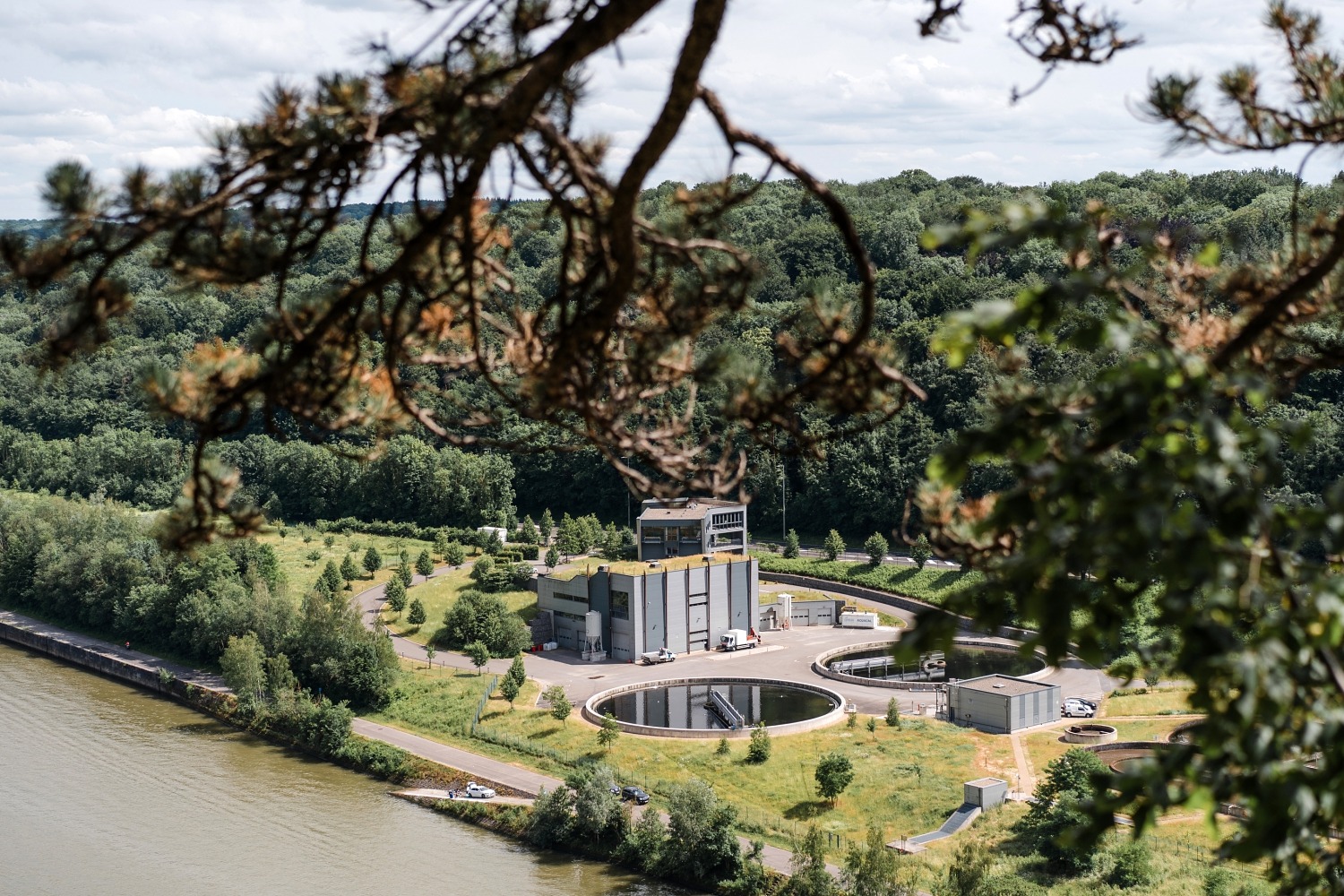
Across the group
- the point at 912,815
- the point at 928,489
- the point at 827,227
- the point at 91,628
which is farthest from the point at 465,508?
the point at 928,489

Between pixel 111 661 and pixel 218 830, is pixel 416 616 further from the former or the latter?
pixel 218 830

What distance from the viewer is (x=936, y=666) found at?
112 feet

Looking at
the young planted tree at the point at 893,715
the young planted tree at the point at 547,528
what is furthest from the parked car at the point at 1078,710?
the young planted tree at the point at 547,528

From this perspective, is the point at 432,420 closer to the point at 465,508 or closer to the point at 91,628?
the point at 91,628

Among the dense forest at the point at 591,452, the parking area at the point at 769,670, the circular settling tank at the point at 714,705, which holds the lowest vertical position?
the circular settling tank at the point at 714,705

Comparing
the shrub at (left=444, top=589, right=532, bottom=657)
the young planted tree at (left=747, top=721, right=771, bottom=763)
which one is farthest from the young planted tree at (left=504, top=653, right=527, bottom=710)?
the young planted tree at (left=747, top=721, right=771, bottom=763)

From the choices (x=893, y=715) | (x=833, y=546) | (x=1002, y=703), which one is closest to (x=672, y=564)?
(x=893, y=715)

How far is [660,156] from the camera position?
355 centimetres

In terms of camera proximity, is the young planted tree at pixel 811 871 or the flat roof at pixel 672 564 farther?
the flat roof at pixel 672 564

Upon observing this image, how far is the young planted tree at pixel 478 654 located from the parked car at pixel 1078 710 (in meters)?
12.7

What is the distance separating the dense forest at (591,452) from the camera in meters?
43.8

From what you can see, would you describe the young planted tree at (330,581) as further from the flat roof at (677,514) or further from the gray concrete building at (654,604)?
the flat roof at (677,514)

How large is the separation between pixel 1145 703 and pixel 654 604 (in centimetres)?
1124

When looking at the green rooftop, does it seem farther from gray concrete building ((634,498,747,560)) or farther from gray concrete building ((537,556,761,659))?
gray concrete building ((634,498,747,560))
